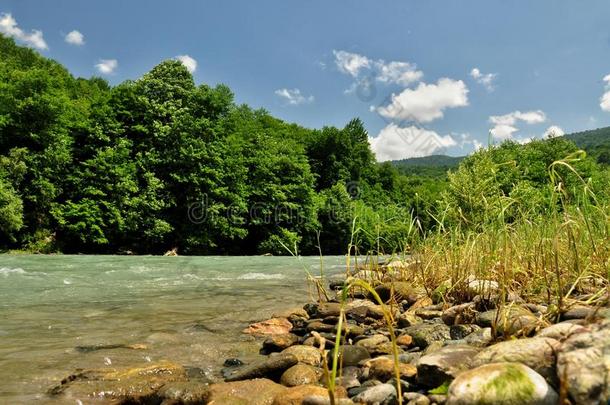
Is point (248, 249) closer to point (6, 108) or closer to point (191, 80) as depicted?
point (191, 80)

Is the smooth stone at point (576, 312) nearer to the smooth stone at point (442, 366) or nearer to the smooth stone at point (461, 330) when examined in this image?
the smooth stone at point (442, 366)

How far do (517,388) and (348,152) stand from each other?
182 ft

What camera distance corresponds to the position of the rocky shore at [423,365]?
7.33 feet

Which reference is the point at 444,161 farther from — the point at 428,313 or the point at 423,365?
the point at 423,365

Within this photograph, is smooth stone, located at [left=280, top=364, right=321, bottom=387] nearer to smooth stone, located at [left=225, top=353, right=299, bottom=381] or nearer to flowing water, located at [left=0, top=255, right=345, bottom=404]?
smooth stone, located at [left=225, top=353, right=299, bottom=381]

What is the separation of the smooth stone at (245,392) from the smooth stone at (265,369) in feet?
0.44

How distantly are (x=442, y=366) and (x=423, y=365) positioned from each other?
133mm

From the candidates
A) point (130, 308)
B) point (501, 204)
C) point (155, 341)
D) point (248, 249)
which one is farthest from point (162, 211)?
point (501, 204)

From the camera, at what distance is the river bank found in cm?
224

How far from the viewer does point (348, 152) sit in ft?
187

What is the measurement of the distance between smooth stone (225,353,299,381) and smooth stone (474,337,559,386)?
6.40 feet

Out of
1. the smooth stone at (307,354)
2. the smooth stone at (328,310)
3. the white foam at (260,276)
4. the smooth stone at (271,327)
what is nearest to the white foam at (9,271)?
the white foam at (260,276)

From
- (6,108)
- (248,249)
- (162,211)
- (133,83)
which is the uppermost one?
(133,83)

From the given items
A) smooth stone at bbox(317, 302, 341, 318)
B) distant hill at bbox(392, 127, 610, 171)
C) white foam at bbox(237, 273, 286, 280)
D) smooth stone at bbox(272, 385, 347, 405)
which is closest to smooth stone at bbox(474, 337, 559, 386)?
smooth stone at bbox(272, 385, 347, 405)
